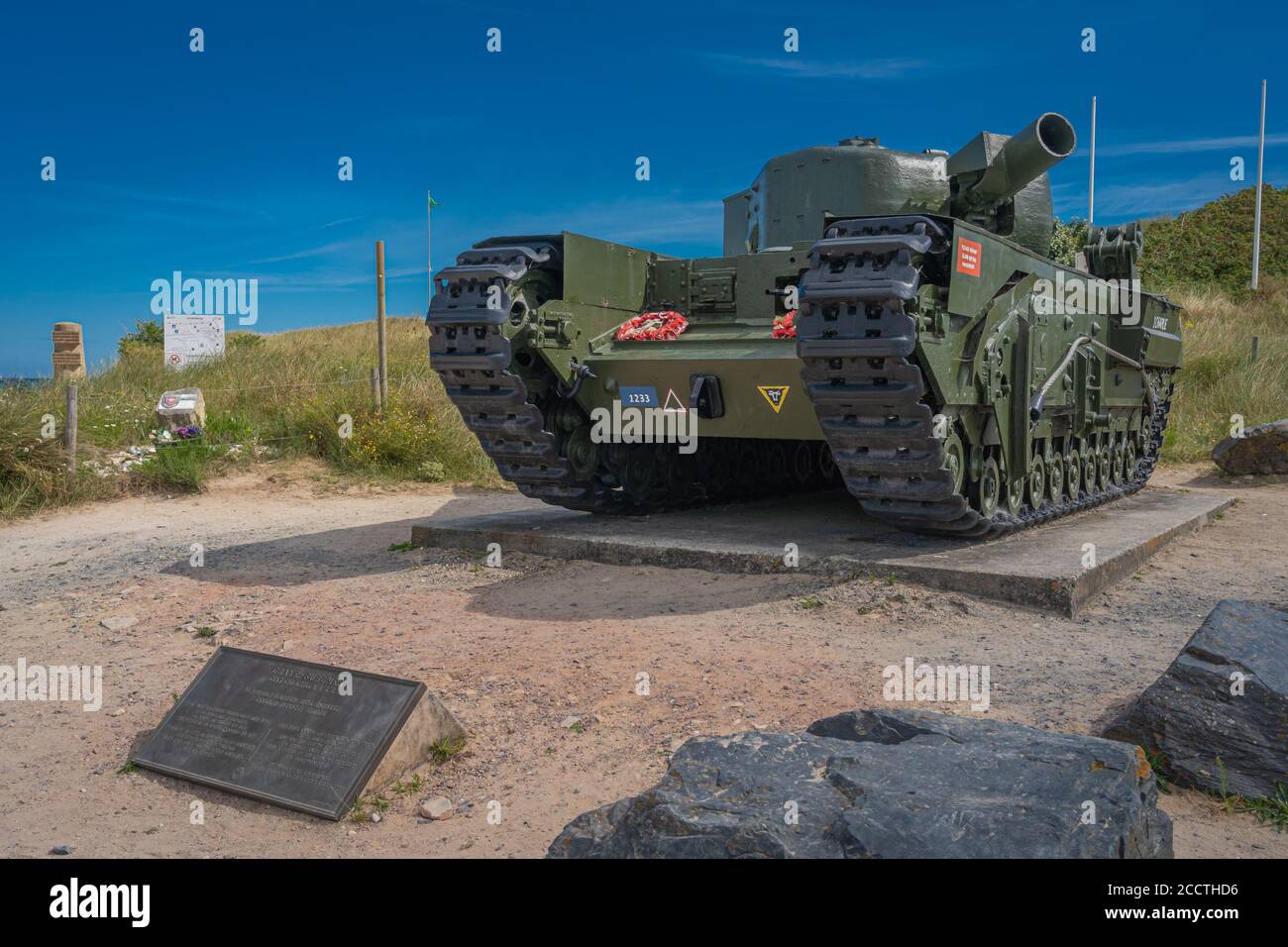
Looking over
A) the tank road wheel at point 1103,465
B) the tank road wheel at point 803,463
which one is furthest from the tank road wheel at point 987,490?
the tank road wheel at point 803,463

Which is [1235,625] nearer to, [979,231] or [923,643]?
[923,643]

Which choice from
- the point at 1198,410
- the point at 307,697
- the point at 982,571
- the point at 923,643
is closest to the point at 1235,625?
the point at 923,643

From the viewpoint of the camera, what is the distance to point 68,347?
18.2 meters

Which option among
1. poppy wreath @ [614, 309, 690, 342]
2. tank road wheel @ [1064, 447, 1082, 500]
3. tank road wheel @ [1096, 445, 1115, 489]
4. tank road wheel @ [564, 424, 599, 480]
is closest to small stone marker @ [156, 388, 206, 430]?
tank road wheel @ [564, 424, 599, 480]

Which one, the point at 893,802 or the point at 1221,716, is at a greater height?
the point at 893,802

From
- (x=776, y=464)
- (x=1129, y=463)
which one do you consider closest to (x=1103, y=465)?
(x=1129, y=463)

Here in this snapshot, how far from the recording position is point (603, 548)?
743 centimetres

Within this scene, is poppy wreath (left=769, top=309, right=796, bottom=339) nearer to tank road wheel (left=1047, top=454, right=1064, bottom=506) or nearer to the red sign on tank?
the red sign on tank

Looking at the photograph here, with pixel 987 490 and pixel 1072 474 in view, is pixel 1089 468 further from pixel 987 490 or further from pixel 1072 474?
pixel 987 490

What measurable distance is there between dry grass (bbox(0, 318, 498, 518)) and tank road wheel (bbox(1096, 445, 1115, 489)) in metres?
6.49

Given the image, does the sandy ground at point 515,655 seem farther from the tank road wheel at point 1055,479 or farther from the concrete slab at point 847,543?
the tank road wheel at point 1055,479

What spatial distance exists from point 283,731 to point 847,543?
4286 millimetres

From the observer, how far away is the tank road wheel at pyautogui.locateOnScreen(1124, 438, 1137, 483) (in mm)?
10859
